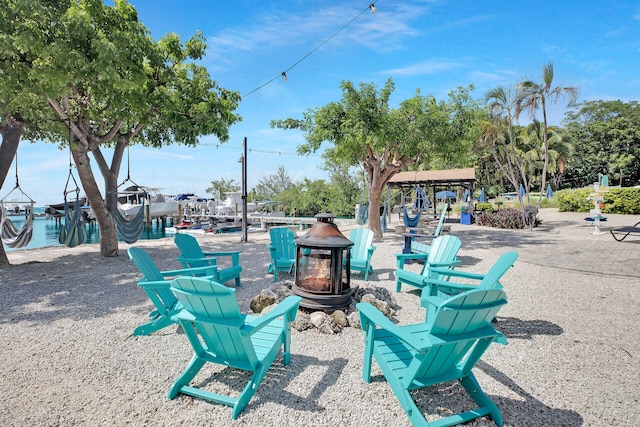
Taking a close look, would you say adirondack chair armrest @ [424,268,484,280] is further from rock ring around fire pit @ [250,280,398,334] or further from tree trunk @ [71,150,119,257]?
tree trunk @ [71,150,119,257]

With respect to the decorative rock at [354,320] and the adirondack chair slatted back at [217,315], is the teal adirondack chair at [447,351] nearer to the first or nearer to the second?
the adirondack chair slatted back at [217,315]

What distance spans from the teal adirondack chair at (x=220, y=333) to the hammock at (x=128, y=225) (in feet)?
23.0

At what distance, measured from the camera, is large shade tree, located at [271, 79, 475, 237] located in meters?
9.22

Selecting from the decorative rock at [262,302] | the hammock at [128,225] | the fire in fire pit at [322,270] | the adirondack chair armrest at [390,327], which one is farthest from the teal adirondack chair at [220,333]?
the hammock at [128,225]

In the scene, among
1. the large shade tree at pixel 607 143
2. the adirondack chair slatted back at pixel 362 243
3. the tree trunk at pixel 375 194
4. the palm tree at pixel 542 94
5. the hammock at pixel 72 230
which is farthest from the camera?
the large shade tree at pixel 607 143

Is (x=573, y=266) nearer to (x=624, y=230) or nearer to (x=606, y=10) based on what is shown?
(x=624, y=230)


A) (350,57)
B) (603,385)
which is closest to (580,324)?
(603,385)

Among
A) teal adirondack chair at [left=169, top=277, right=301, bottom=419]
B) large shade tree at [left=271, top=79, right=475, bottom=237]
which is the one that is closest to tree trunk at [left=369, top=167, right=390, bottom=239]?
large shade tree at [left=271, top=79, right=475, bottom=237]

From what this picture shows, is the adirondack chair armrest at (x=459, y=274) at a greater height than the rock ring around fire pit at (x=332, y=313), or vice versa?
the adirondack chair armrest at (x=459, y=274)

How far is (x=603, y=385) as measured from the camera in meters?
2.68

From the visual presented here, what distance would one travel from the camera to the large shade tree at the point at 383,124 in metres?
9.22

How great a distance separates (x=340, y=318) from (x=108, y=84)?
6119 millimetres

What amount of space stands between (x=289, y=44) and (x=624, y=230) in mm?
10613

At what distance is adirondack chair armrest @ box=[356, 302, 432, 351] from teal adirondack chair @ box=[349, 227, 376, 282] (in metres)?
3.11
